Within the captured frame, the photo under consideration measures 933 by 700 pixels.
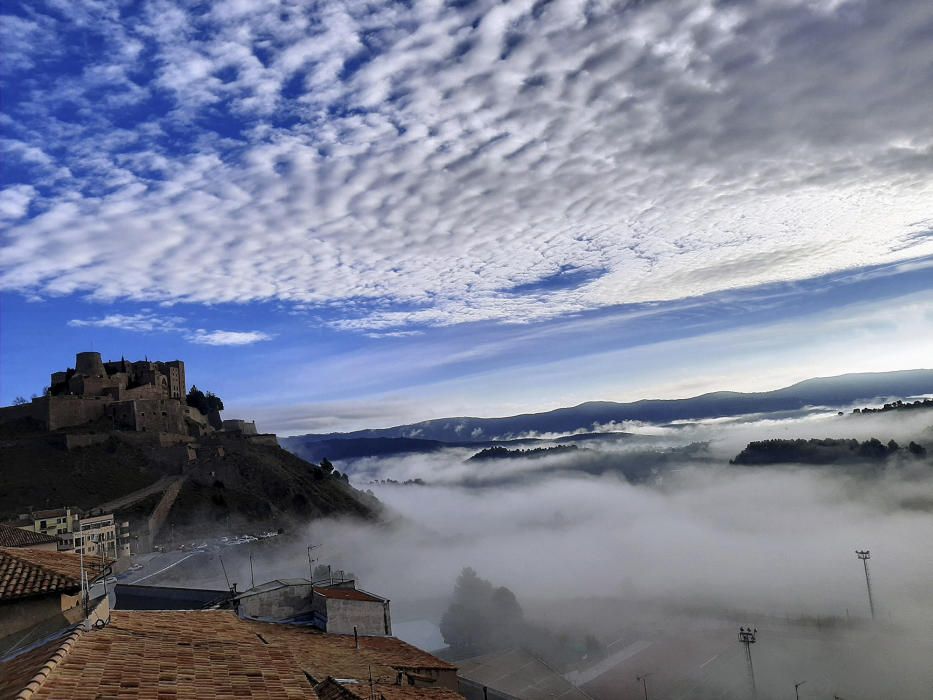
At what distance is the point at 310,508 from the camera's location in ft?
364

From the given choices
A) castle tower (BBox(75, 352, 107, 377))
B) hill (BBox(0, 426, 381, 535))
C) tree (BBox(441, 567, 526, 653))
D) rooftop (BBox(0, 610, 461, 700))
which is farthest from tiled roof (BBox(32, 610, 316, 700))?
castle tower (BBox(75, 352, 107, 377))

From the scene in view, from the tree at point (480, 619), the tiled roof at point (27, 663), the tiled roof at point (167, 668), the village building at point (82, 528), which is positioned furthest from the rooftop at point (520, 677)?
the tiled roof at point (27, 663)

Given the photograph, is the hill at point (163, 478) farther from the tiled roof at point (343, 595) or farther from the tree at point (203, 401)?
the tiled roof at point (343, 595)

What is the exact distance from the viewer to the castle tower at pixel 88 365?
107 metres

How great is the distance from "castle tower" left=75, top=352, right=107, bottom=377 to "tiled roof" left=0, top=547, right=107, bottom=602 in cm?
10470

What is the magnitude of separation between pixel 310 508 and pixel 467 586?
106ft

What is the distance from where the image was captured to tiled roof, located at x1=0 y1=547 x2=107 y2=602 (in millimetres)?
12492

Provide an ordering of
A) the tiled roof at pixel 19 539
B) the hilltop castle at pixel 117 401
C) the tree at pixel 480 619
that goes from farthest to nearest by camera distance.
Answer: the hilltop castle at pixel 117 401 → the tree at pixel 480 619 → the tiled roof at pixel 19 539

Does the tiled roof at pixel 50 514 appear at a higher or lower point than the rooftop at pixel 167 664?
lower

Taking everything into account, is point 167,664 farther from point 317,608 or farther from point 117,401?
point 117,401

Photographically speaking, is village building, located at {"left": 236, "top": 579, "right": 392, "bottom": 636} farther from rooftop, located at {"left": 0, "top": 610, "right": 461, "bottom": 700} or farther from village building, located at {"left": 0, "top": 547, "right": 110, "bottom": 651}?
village building, located at {"left": 0, "top": 547, "right": 110, "bottom": 651}

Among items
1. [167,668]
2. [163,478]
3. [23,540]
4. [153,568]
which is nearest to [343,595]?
[23,540]

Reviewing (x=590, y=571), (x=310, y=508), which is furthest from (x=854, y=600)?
(x=310, y=508)

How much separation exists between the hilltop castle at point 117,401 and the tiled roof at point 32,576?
92937 mm
